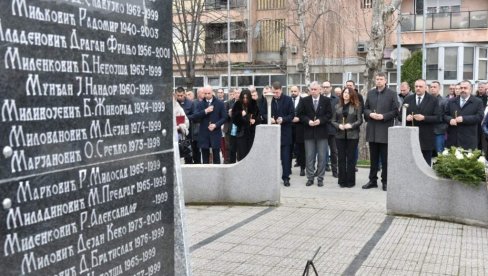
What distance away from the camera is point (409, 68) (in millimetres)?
38812

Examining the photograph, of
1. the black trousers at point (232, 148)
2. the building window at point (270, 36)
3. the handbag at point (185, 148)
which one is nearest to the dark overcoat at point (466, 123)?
the black trousers at point (232, 148)

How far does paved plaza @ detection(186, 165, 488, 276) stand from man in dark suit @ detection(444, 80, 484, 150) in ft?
8.64

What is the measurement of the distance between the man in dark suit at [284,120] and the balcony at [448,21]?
97.8ft

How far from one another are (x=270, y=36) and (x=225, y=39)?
347cm

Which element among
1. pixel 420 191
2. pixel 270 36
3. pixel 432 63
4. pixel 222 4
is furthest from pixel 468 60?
pixel 420 191

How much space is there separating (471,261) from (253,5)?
3968 centimetres

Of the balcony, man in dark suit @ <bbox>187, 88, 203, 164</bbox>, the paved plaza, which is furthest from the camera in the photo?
the balcony

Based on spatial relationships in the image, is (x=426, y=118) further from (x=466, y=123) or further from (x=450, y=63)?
(x=450, y=63)

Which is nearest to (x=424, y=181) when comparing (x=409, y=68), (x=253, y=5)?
(x=409, y=68)

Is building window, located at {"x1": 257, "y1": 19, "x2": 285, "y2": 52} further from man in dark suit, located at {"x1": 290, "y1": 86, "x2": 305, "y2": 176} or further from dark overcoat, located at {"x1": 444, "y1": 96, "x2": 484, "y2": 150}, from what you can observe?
dark overcoat, located at {"x1": 444, "y1": 96, "x2": 484, "y2": 150}

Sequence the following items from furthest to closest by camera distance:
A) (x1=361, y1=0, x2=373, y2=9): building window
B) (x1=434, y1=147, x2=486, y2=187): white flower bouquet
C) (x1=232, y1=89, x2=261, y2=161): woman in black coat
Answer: (x1=361, y1=0, x2=373, y2=9): building window → (x1=232, y1=89, x2=261, y2=161): woman in black coat → (x1=434, y1=147, x2=486, y2=187): white flower bouquet

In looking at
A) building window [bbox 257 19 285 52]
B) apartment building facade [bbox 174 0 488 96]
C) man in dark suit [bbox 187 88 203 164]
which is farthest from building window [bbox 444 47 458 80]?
man in dark suit [bbox 187 88 203 164]

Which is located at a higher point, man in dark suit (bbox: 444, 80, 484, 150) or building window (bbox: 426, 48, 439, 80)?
building window (bbox: 426, 48, 439, 80)

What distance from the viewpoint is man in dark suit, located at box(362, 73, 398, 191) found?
395 inches
